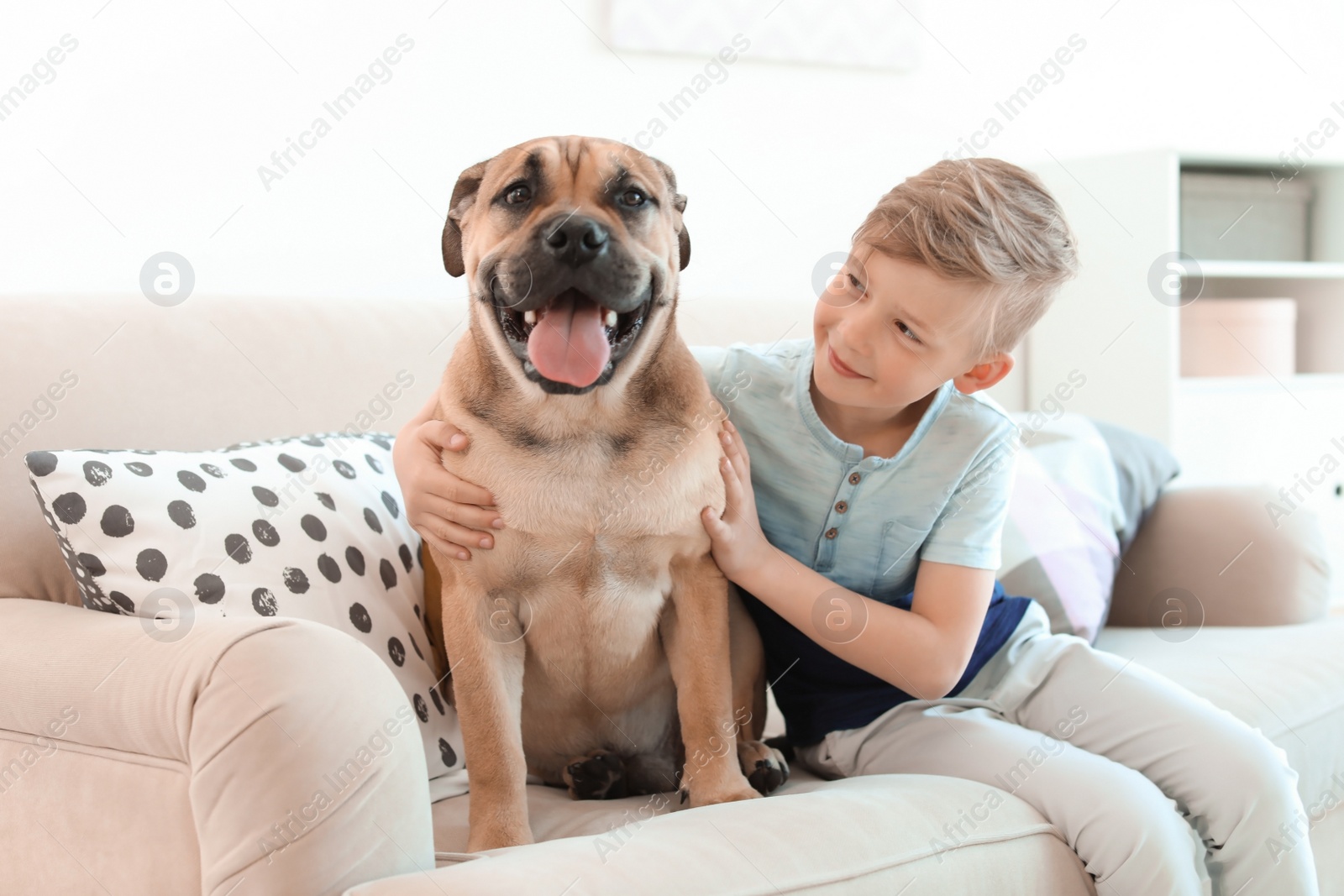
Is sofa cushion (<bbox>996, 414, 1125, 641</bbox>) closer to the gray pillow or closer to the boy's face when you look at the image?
the gray pillow

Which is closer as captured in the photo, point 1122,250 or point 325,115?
point 325,115

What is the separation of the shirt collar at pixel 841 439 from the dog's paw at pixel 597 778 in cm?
56

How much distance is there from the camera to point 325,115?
2416 mm

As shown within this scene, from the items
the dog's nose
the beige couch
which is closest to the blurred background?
the beige couch

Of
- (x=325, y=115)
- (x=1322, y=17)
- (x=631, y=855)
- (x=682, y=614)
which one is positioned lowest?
(x=631, y=855)

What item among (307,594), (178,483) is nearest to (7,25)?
(178,483)

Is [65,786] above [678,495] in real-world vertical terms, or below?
below

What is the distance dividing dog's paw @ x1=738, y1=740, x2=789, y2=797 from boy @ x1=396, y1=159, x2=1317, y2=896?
93 millimetres

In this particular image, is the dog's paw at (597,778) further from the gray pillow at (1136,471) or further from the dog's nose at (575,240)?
the gray pillow at (1136,471)

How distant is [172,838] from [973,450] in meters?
1.11

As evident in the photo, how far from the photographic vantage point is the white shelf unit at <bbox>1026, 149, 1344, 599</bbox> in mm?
3145

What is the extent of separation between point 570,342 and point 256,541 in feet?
1.68

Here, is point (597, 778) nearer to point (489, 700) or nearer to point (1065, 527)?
point (489, 700)

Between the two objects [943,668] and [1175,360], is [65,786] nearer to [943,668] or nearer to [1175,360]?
[943,668]
